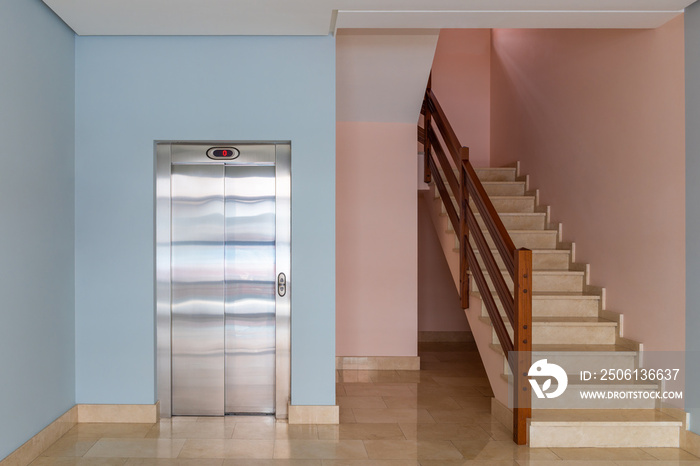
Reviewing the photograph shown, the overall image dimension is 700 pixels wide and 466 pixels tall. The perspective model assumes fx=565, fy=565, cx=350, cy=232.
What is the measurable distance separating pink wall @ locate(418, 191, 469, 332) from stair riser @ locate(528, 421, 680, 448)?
4.47 meters

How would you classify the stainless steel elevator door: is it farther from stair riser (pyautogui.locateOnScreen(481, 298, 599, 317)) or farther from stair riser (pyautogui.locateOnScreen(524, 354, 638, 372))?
stair riser (pyautogui.locateOnScreen(524, 354, 638, 372))

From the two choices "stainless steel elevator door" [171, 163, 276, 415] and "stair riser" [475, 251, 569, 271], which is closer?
"stainless steel elevator door" [171, 163, 276, 415]

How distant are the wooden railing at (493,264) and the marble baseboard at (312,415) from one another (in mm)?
1413

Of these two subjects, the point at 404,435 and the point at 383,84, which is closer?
the point at 404,435

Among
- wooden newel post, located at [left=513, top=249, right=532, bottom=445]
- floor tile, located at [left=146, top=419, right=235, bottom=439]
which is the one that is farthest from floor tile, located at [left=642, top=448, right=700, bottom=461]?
floor tile, located at [left=146, top=419, right=235, bottom=439]

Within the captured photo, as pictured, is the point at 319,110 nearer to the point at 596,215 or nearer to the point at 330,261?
the point at 330,261

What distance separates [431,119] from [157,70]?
3188mm

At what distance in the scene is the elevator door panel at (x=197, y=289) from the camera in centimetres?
465

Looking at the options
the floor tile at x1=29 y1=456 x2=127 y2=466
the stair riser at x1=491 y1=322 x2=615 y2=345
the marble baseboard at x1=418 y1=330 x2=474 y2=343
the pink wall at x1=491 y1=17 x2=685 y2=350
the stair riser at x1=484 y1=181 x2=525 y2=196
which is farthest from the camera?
the marble baseboard at x1=418 y1=330 x2=474 y2=343

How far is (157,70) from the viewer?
4.53m

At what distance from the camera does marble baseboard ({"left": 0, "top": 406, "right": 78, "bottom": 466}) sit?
3.53m

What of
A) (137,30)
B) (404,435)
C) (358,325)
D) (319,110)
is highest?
(137,30)

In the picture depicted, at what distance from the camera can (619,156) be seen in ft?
15.9

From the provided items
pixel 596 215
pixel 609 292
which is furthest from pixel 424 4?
pixel 609 292
